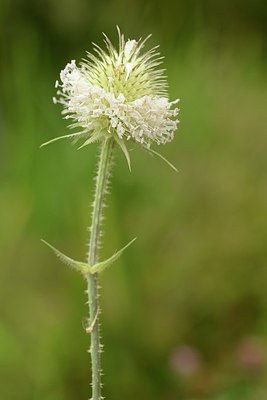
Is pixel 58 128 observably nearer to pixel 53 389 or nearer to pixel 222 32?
pixel 53 389

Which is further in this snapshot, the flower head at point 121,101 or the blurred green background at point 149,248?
the blurred green background at point 149,248

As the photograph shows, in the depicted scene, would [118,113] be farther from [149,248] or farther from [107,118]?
[149,248]

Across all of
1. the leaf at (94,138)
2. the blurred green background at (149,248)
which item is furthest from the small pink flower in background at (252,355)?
the leaf at (94,138)

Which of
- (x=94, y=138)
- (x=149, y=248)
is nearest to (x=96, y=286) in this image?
(x=94, y=138)

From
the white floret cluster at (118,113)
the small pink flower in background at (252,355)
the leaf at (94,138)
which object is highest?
the white floret cluster at (118,113)

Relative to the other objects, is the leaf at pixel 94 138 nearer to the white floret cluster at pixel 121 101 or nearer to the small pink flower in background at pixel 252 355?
the white floret cluster at pixel 121 101

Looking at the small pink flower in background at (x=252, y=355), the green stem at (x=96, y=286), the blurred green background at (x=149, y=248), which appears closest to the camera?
the green stem at (x=96, y=286)

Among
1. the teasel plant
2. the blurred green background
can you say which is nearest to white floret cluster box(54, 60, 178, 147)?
the teasel plant

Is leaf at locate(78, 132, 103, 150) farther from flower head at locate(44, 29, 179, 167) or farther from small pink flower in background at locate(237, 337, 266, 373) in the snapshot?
small pink flower in background at locate(237, 337, 266, 373)

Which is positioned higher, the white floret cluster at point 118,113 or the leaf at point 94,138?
the white floret cluster at point 118,113
